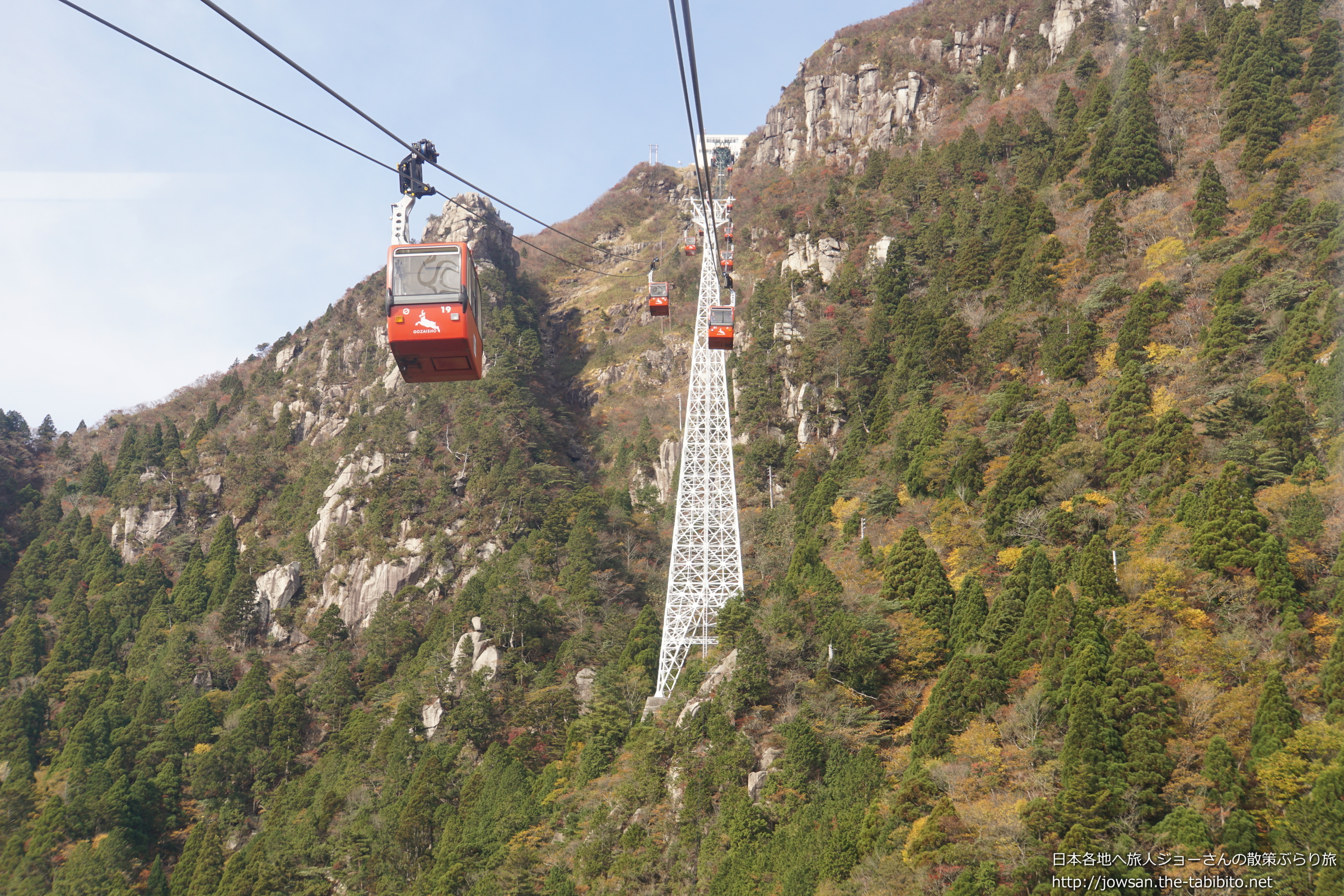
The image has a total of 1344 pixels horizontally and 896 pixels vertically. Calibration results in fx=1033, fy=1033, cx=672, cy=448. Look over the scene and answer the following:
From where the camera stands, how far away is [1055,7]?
76875 mm

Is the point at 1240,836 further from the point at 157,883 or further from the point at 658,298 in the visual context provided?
the point at 157,883

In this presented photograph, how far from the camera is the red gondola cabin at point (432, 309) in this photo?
1573 cm

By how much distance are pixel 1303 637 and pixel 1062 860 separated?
818 cm

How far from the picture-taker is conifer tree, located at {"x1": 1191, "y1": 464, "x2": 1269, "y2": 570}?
26.6 metres

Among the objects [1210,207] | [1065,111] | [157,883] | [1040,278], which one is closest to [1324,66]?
[1210,207]

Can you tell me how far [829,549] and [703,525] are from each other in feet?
22.3

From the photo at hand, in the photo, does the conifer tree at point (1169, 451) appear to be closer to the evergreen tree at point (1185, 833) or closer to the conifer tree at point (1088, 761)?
the conifer tree at point (1088, 761)

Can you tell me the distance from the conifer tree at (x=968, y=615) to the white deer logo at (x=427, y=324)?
66.7 feet

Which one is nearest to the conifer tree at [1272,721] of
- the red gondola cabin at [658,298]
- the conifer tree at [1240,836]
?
the conifer tree at [1240,836]

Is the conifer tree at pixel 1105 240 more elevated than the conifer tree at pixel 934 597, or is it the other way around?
the conifer tree at pixel 1105 240

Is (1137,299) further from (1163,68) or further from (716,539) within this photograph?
(1163,68)

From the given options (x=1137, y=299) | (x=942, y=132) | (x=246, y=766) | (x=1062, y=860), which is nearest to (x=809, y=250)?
(x=942, y=132)

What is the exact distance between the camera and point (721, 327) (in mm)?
30547

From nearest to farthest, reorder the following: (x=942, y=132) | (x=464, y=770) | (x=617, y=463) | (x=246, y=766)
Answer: (x=464, y=770)
(x=246, y=766)
(x=617, y=463)
(x=942, y=132)
